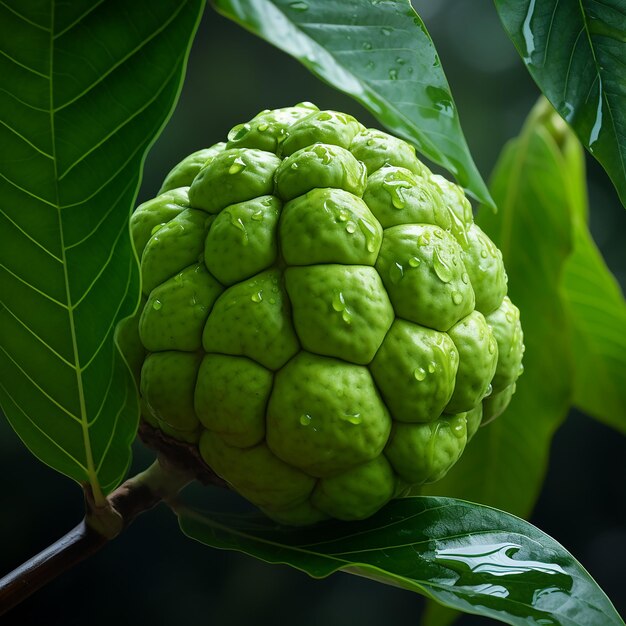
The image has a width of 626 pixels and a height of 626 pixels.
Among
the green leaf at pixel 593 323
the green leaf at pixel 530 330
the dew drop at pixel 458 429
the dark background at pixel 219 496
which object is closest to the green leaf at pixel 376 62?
the dew drop at pixel 458 429

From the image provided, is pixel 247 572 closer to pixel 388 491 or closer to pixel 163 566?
pixel 163 566

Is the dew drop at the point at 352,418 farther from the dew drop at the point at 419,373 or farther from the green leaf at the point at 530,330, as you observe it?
the green leaf at the point at 530,330

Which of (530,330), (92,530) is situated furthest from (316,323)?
(530,330)

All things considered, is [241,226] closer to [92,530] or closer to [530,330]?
[92,530]

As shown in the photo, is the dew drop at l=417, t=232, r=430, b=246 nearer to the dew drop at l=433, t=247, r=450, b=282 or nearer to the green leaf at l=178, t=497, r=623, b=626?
the dew drop at l=433, t=247, r=450, b=282

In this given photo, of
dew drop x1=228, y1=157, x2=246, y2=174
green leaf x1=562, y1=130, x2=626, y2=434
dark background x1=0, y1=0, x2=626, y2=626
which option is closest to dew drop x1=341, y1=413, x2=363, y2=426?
dew drop x1=228, y1=157, x2=246, y2=174

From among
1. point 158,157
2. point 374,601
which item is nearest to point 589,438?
point 374,601

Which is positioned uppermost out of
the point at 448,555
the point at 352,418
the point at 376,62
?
the point at 376,62
